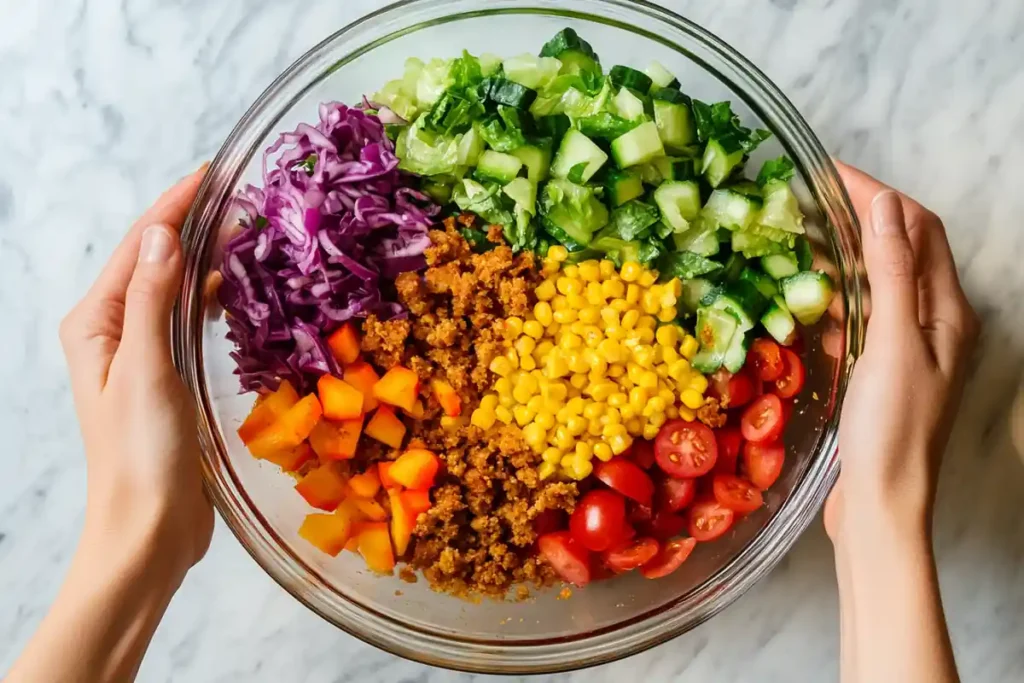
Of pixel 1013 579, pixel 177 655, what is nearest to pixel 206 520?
pixel 177 655

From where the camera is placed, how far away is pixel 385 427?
1.97m

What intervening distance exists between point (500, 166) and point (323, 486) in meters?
0.84

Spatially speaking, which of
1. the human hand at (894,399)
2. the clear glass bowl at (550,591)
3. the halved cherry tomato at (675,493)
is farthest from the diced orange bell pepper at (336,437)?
the human hand at (894,399)

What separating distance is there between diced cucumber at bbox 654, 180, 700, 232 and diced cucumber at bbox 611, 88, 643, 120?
0.18 m

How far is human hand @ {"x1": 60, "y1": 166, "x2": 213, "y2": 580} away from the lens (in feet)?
5.78

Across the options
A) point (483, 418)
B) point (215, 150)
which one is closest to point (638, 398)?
point (483, 418)

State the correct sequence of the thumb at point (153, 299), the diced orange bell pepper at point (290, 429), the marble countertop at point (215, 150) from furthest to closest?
the marble countertop at point (215, 150), the diced orange bell pepper at point (290, 429), the thumb at point (153, 299)

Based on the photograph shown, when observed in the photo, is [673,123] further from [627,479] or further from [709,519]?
[709,519]

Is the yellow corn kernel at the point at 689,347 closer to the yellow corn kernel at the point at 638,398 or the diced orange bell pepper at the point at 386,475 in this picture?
the yellow corn kernel at the point at 638,398

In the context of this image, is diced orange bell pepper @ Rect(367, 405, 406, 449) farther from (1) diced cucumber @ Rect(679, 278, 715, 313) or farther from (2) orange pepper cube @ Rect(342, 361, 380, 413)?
(1) diced cucumber @ Rect(679, 278, 715, 313)

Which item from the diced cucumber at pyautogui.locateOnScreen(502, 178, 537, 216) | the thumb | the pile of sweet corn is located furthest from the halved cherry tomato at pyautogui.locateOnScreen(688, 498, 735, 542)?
the thumb

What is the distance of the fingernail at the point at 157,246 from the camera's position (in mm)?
1812

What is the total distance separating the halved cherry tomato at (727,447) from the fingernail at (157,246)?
4.32ft

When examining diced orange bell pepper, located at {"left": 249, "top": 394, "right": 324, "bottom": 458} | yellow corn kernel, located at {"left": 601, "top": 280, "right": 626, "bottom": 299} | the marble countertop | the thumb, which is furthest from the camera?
the marble countertop
